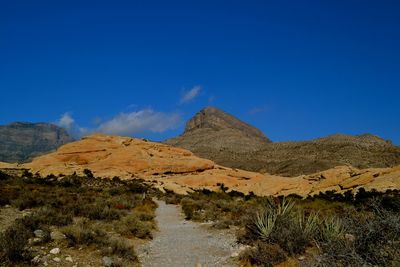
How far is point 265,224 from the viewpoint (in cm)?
1133

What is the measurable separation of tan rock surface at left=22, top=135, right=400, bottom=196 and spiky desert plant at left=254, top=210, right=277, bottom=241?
2178cm

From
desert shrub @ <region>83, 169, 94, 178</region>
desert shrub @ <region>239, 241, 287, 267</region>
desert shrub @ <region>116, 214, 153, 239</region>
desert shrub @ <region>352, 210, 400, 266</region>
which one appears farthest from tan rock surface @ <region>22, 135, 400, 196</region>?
desert shrub @ <region>352, 210, 400, 266</region>

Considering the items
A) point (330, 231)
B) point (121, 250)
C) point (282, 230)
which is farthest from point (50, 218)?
point (330, 231)

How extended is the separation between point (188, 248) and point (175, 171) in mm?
34521

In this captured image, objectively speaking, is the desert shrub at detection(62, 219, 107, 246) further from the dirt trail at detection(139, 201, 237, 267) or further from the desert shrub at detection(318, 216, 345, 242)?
the desert shrub at detection(318, 216, 345, 242)

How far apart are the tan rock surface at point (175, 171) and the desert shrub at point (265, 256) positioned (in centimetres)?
2417

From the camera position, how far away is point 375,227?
22.5ft

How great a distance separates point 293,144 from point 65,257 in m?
108

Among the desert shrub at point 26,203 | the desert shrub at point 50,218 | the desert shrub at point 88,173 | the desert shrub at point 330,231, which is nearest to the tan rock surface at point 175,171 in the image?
the desert shrub at point 88,173

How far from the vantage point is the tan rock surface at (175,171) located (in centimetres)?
3472

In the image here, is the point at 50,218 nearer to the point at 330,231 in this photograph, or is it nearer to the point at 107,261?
the point at 107,261

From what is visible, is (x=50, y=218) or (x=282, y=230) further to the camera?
(x=50, y=218)

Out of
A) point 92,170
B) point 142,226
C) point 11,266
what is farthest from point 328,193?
point 11,266

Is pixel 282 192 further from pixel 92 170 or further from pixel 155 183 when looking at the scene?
pixel 92 170
